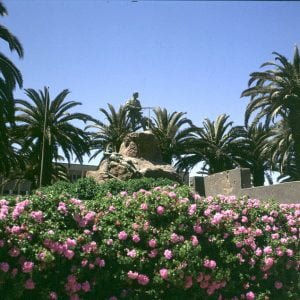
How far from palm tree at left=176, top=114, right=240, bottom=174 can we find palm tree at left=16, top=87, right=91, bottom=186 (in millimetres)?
7281

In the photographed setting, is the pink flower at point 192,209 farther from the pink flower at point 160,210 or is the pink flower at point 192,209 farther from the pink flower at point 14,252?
the pink flower at point 14,252

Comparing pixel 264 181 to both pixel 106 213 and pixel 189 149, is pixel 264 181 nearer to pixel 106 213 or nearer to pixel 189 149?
pixel 189 149

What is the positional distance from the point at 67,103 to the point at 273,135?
38.1 feet

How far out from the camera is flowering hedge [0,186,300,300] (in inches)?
169

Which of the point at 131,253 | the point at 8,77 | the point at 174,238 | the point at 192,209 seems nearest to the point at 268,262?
the point at 192,209

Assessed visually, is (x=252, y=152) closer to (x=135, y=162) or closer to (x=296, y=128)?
(x=296, y=128)

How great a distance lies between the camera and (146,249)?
5039 millimetres

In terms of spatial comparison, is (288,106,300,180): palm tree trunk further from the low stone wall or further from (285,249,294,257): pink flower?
(285,249,294,257): pink flower

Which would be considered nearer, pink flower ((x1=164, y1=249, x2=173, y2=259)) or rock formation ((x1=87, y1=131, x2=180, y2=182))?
pink flower ((x1=164, y1=249, x2=173, y2=259))

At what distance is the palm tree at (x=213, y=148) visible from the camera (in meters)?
28.5

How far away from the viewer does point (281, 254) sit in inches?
219

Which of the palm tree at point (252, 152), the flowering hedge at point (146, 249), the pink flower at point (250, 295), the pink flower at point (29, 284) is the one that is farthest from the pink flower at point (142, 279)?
the palm tree at point (252, 152)

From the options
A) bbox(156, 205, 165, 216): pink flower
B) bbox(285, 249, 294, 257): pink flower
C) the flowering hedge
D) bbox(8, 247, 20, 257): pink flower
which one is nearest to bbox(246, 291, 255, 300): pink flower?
the flowering hedge

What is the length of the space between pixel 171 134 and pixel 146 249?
908 inches
